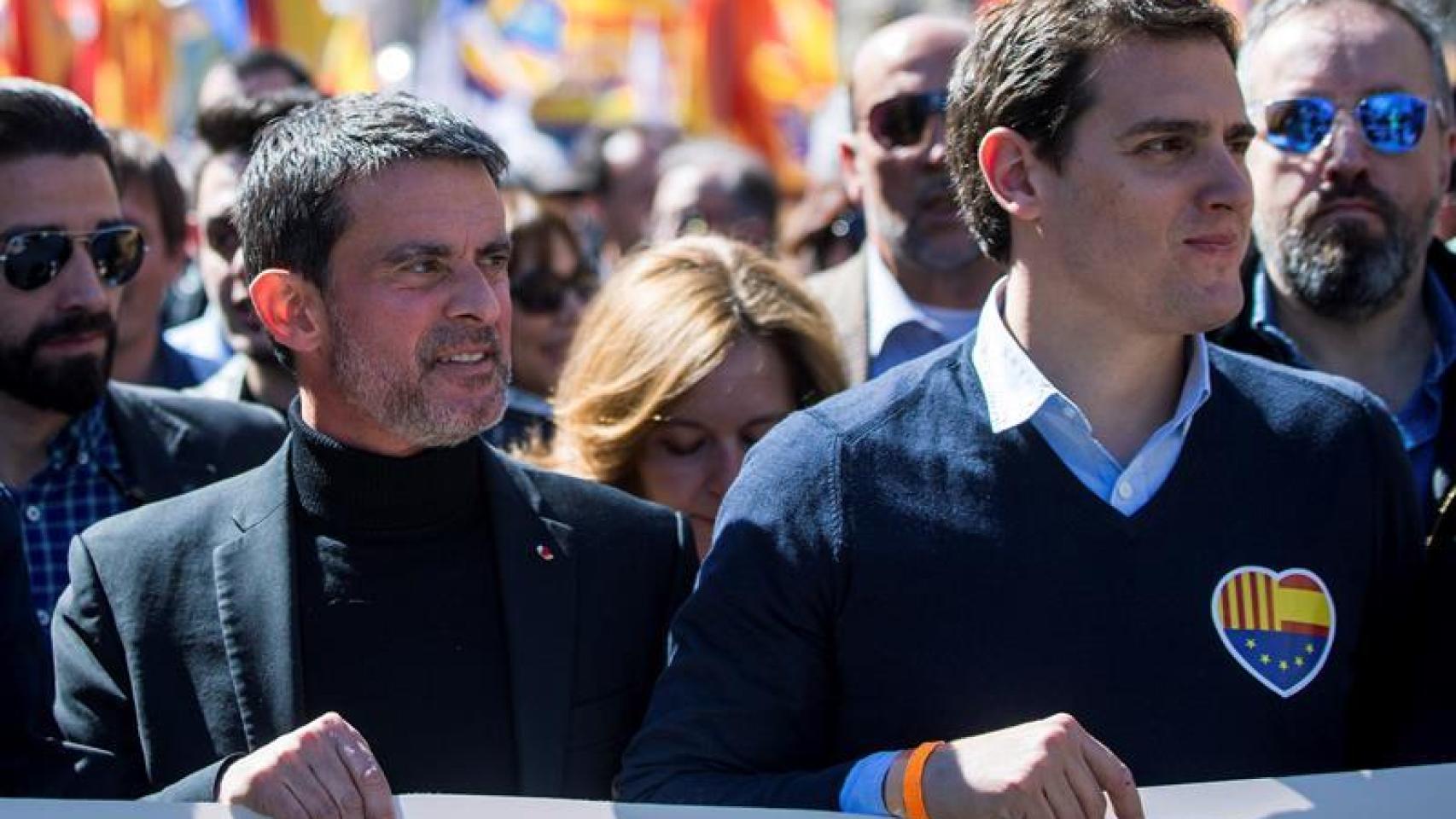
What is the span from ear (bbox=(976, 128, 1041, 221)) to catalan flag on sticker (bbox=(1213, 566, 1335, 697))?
0.67m

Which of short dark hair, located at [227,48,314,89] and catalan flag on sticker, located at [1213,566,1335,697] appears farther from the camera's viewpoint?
short dark hair, located at [227,48,314,89]

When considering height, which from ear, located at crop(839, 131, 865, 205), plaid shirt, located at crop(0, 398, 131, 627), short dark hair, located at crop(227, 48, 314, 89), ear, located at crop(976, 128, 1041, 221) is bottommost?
plaid shirt, located at crop(0, 398, 131, 627)

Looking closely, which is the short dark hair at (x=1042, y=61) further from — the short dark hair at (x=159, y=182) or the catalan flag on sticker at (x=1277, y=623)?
the short dark hair at (x=159, y=182)

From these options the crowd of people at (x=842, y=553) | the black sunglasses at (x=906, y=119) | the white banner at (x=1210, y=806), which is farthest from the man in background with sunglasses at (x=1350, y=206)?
the white banner at (x=1210, y=806)

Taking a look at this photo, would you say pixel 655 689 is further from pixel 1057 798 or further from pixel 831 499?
pixel 1057 798

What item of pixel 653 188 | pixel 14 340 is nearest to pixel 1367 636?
pixel 14 340

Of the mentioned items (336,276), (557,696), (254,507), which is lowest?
(557,696)

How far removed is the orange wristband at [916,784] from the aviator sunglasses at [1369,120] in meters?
2.19

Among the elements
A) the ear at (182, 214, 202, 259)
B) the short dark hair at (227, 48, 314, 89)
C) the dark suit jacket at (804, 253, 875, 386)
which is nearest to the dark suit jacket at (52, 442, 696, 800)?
the dark suit jacket at (804, 253, 875, 386)

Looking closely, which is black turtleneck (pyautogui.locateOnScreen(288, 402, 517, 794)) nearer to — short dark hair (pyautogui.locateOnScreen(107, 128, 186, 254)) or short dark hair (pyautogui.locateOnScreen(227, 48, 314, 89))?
short dark hair (pyautogui.locateOnScreen(107, 128, 186, 254))

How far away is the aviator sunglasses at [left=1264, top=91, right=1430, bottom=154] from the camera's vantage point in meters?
4.54

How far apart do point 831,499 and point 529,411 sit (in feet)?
8.14

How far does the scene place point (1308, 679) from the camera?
308 cm

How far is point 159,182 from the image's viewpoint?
6152 millimetres
